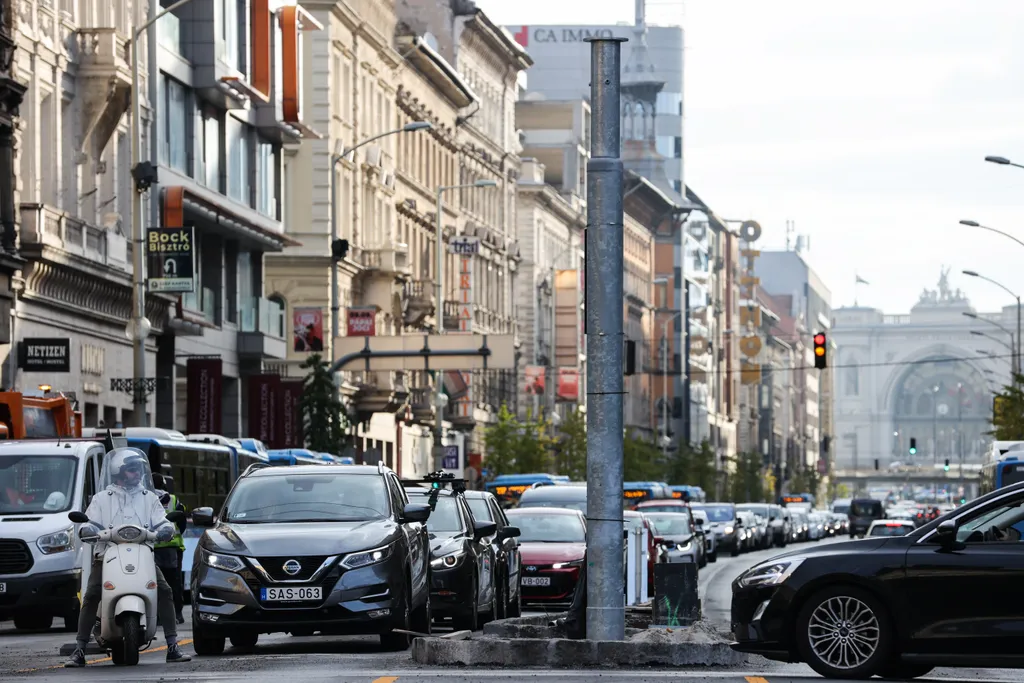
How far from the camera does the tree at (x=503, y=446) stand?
90.6 m

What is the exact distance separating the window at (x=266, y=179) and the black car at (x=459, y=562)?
1469 inches

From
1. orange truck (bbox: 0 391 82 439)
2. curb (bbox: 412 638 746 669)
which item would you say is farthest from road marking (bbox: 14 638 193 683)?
orange truck (bbox: 0 391 82 439)

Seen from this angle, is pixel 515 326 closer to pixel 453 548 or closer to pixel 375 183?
pixel 375 183

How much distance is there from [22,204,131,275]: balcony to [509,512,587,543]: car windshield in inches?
533

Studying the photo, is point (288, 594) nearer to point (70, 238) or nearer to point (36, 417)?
point (36, 417)

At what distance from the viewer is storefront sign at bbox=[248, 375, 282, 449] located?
62.3m

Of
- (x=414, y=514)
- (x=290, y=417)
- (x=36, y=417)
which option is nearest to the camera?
(x=414, y=514)

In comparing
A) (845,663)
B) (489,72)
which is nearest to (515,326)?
(489,72)

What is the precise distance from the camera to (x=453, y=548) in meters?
25.8

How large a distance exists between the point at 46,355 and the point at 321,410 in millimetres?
16903

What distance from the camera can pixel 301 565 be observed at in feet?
68.0

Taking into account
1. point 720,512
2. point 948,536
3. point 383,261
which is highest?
point 383,261

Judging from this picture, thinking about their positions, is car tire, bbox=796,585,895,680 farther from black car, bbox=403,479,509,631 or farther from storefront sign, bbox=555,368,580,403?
storefront sign, bbox=555,368,580,403

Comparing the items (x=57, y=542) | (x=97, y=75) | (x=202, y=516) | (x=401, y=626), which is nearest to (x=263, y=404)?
(x=97, y=75)
